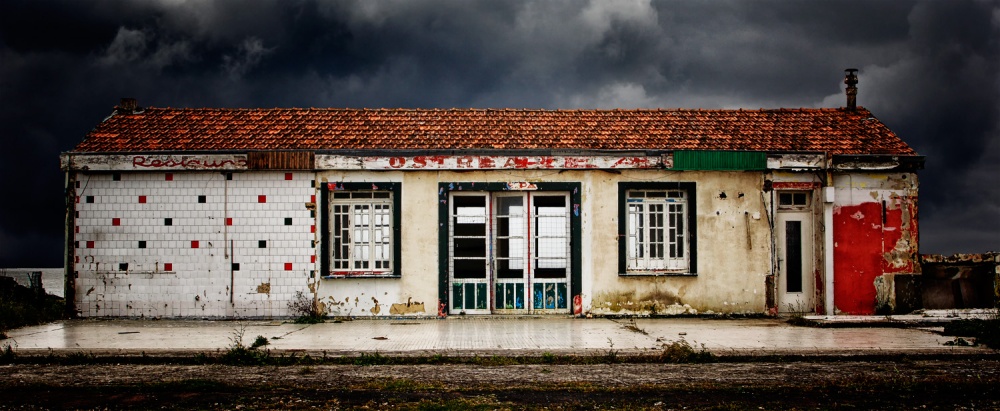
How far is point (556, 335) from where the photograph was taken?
12.0 meters

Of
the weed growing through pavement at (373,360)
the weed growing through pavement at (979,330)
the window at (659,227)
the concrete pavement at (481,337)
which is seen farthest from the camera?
the window at (659,227)

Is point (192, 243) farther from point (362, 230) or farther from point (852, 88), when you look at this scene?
point (852, 88)

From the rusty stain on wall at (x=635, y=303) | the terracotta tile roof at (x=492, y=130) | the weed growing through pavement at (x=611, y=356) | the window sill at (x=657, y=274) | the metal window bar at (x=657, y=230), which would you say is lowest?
the weed growing through pavement at (x=611, y=356)

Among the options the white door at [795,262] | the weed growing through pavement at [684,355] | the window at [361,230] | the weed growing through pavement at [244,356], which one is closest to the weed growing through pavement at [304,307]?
the window at [361,230]

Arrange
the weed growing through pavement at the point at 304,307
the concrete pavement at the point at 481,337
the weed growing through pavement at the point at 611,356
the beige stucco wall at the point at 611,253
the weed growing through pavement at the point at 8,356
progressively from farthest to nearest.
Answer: the beige stucco wall at the point at 611,253 < the weed growing through pavement at the point at 304,307 < the concrete pavement at the point at 481,337 < the weed growing through pavement at the point at 8,356 < the weed growing through pavement at the point at 611,356

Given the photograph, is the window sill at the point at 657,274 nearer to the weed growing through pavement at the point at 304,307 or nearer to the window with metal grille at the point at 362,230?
the window with metal grille at the point at 362,230

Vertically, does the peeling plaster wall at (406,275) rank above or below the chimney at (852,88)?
below

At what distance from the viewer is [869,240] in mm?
15234

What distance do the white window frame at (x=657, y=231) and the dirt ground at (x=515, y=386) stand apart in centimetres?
520

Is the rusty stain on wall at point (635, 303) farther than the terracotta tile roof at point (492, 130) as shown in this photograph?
No

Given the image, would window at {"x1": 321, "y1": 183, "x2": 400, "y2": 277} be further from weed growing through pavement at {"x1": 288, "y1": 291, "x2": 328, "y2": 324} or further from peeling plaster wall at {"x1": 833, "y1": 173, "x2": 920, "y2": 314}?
peeling plaster wall at {"x1": 833, "y1": 173, "x2": 920, "y2": 314}

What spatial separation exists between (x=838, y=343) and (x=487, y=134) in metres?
7.63

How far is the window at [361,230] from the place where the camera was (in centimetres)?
1497

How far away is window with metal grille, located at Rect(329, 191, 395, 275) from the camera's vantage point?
49.2ft
